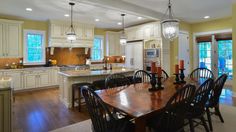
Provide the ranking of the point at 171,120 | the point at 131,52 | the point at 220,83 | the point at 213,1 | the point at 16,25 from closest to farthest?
1. the point at 171,120
2. the point at 220,83
3. the point at 213,1
4. the point at 16,25
5. the point at 131,52

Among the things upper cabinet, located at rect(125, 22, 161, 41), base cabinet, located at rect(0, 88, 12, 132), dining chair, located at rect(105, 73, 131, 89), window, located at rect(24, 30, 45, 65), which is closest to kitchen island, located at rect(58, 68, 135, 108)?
dining chair, located at rect(105, 73, 131, 89)

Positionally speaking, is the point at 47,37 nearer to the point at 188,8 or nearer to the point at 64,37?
the point at 64,37

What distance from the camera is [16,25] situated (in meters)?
5.82

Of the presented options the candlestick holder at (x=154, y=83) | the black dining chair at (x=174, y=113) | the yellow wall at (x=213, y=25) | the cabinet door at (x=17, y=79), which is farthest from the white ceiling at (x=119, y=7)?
the black dining chair at (x=174, y=113)

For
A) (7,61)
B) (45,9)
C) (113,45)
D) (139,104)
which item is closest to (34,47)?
(7,61)

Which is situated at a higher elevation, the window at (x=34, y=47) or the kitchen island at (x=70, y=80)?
the window at (x=34, y=47)

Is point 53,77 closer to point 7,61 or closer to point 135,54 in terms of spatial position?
point 7,61

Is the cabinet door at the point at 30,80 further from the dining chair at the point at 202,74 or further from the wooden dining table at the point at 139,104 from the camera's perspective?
the dining chair at the point at 202,74

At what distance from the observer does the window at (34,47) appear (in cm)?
625

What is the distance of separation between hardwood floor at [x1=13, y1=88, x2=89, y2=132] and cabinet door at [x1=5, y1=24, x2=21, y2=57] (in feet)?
6.63

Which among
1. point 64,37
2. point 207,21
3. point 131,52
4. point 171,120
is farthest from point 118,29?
point 171,120

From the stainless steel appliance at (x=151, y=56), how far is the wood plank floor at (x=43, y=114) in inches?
95.0

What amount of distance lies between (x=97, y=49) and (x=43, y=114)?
5.03 metres

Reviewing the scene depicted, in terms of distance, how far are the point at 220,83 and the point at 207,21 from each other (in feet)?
16.5
